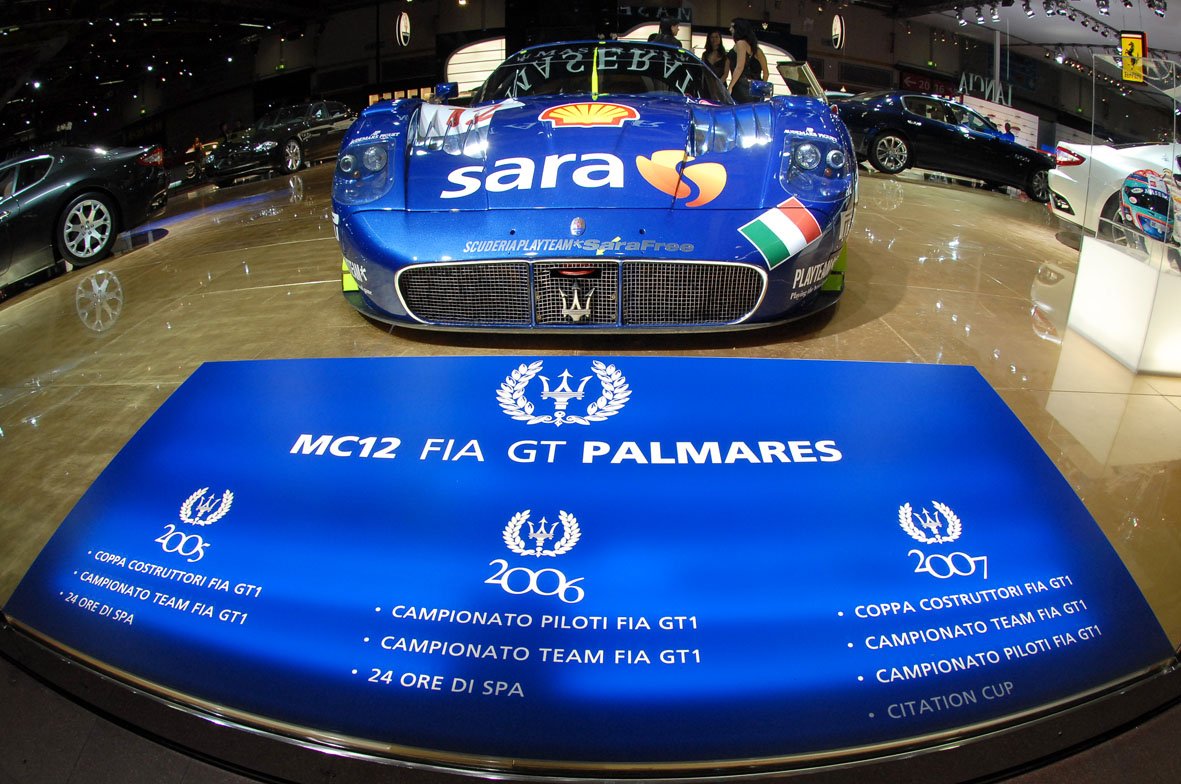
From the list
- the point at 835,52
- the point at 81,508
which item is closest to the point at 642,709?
the point at 81,508

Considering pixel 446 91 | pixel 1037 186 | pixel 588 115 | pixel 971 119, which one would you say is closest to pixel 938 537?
pixel 588 115

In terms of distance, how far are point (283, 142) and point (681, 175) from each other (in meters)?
5.53

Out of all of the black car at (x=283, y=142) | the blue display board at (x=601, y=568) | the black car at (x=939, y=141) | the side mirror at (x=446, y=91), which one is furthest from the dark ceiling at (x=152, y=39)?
the black car at (x=939, y=141)

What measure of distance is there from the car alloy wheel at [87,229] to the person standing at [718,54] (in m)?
3.44

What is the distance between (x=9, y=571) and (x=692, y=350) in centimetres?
174

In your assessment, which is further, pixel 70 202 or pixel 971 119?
pixel 971 119

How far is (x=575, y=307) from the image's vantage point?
2.23 m

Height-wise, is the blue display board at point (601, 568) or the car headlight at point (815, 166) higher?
the car headlight at point (815, 166)

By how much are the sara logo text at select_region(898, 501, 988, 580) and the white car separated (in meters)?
1.68

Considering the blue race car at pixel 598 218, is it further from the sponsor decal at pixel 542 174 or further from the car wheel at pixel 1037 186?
the car wheel at pixel 1037 186

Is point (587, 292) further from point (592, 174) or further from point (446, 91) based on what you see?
point (446, 91)

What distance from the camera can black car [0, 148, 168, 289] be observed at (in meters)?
3.00

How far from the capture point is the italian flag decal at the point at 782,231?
7.21 feet

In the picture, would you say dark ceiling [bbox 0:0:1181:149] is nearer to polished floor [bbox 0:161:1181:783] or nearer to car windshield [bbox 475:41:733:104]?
polished floor [bbox 0:161:1181:783]
